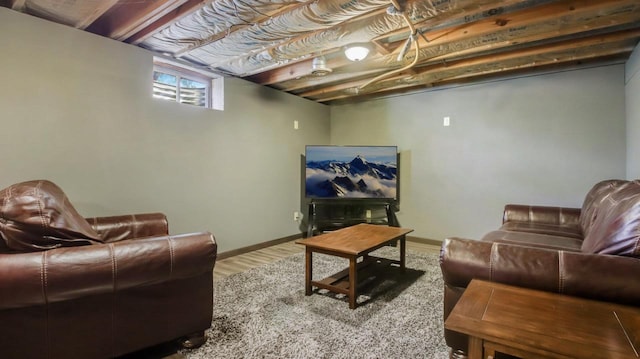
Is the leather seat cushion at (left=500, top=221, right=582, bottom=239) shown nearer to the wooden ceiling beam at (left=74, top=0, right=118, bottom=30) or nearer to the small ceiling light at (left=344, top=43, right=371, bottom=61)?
the small ceiling light at (left=344, top=43, right=371, bottom=61)

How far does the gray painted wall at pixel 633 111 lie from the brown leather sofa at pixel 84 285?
12.8ft

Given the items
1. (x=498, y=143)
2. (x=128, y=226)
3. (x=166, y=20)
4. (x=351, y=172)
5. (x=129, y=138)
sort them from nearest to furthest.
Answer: (x=166, y=20) < (x=128, y=226) < (x=129, y=138) < (x=498, y=143) < (x=351, y=172)

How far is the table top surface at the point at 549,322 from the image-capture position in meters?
1.01

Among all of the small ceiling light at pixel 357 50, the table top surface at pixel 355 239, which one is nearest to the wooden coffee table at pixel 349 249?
the table top surface at pixel 355 239

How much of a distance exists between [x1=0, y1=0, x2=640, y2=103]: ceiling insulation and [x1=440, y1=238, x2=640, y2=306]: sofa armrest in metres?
1.64

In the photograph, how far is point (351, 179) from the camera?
4816 mm

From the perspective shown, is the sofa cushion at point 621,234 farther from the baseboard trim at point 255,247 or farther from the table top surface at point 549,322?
the baseboard trim at point 255,247

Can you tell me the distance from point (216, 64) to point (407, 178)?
3.11m

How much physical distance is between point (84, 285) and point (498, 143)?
4.45m

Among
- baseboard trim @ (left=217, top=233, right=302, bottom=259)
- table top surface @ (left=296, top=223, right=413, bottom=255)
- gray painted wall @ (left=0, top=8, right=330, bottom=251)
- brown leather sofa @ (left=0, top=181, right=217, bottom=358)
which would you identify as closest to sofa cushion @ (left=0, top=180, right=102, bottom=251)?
brown leather sofa @ (left=0, top=181, right=217, bottom=358)


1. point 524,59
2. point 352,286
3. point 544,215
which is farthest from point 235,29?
point 544,215

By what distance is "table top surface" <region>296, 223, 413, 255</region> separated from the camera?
2.58 meters

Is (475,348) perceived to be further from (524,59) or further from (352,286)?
(524,59)

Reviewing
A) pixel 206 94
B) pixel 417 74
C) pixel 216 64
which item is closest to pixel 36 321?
pixel 216 64
